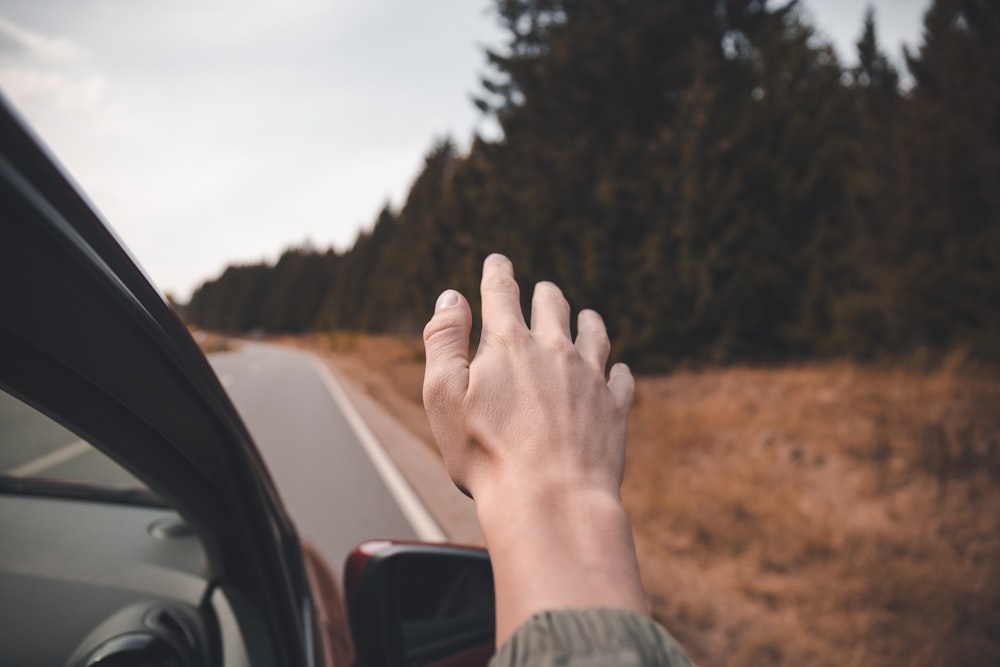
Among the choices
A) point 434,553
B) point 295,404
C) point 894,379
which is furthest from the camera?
point 295,404

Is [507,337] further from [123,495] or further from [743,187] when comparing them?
[743,187]

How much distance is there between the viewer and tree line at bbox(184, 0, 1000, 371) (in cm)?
955

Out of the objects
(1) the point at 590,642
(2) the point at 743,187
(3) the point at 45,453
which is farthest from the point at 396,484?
(2) the point at 743,187

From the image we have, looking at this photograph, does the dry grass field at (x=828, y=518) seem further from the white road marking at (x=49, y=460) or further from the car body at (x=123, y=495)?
the white road marking at (x=49, y=460)

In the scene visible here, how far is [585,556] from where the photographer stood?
1.87ft

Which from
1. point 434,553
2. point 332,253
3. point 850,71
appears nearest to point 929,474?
point 434,553

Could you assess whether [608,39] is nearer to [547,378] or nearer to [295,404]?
[295,404]

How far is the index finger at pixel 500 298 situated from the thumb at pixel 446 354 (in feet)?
0.12

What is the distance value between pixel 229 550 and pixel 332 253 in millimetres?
59378

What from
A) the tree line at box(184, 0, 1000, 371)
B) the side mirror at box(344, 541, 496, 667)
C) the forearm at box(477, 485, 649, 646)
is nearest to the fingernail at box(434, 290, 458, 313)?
the forearm at box(477, 485, 649, 646)

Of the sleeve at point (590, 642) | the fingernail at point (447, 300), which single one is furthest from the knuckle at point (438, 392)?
the sleeve at point (590, 642)

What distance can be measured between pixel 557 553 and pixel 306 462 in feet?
23.2

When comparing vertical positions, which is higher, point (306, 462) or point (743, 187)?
point (743, 187)

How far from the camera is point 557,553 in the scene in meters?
0.57
